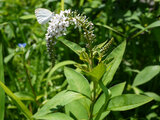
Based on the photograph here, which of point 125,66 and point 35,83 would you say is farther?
point 125,66

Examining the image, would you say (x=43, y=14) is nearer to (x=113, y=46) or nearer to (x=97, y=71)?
(x=97, y=71)

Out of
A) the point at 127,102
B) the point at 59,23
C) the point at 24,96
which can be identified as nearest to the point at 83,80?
the point at 127,102

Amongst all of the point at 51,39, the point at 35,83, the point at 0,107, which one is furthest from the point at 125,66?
the point at 0,107

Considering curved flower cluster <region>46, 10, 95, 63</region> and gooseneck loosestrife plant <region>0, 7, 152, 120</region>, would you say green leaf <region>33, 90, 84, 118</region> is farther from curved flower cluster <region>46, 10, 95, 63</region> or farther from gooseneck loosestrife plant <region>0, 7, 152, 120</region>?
curved flower cluster <region>46, 10, 95, 63</region>

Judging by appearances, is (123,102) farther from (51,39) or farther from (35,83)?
(35,83)

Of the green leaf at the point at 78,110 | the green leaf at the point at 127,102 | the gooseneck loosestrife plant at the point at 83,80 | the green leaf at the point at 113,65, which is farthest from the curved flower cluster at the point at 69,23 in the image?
the green leaf at the point at 78,110

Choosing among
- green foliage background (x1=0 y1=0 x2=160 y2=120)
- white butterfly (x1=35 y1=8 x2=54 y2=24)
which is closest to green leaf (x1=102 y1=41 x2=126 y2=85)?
white butterfly (x1=35 y1=8 x2=54 y2=24)
